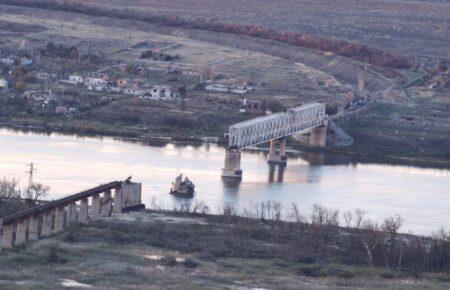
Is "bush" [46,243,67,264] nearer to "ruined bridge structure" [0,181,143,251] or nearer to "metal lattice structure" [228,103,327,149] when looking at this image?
"ruined bridge structure" [0,181,143,251]

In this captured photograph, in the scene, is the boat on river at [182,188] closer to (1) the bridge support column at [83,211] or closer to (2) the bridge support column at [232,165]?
(2) the bridge support column at [232,165]

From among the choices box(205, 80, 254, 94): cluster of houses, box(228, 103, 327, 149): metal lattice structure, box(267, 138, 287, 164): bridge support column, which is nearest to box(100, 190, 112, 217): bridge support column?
box(228, 103, 327, 149): metal lattice structure

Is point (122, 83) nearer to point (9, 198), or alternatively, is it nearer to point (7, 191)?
point (7, 191)

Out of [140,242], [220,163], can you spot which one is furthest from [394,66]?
[140,242]

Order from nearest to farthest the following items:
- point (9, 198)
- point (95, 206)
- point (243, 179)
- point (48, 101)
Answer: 1. point (9, 198)
2. point (95, 206)
3. point (243, 179)
4. point (48, 101)

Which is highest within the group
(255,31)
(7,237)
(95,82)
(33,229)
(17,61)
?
(255,31)

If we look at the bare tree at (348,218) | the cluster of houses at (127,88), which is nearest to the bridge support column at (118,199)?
the bare tree at (348,218)

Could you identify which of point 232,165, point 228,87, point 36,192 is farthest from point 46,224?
point 228,87
